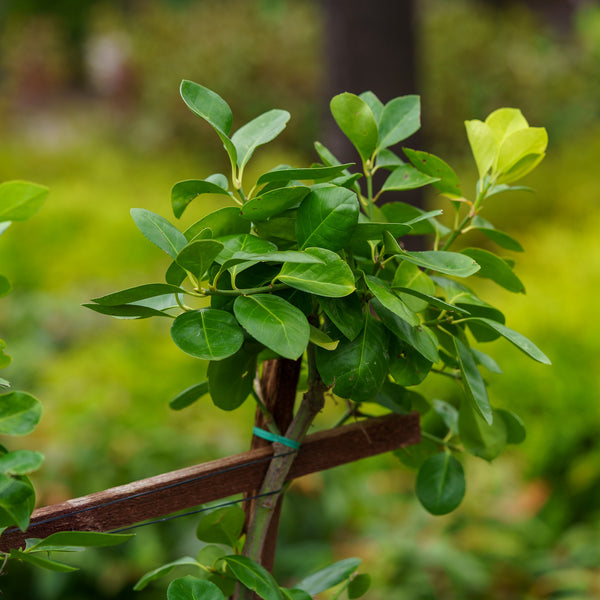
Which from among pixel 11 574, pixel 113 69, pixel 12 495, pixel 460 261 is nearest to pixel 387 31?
pixel 11 574

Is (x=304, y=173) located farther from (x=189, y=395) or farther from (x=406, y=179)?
(x=189, y=395)

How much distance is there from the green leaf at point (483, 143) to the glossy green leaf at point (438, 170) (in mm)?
27

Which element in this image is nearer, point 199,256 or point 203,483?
point 199,256

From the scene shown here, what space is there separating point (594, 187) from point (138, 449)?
12.2 ft

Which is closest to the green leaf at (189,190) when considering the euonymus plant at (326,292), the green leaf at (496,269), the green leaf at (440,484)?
the euonymus plant at (326,292)

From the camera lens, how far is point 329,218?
0.56 meters

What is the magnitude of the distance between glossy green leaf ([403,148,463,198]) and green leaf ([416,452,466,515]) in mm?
267

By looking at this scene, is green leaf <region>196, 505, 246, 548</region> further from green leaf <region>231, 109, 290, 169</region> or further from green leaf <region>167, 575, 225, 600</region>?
green leaf <region>231, 109, 290, 169</region>

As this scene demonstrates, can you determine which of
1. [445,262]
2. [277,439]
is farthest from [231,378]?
[445,262]

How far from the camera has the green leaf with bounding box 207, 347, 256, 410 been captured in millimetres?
622

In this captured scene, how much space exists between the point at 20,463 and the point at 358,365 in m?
0.25

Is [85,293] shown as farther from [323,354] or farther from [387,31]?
[323,354]

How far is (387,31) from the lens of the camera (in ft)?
10.5

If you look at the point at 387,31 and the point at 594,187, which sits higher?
the point at 387,31
